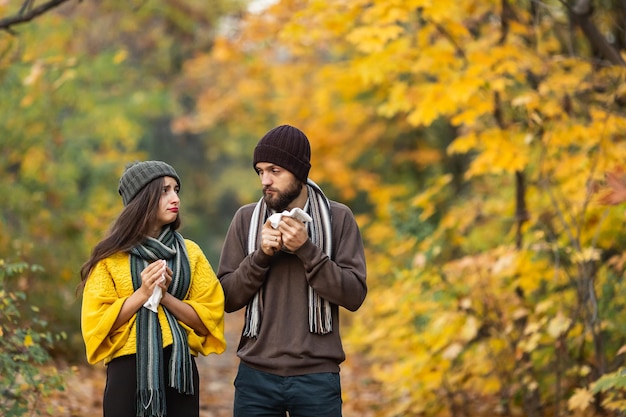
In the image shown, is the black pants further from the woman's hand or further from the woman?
the woman's hand

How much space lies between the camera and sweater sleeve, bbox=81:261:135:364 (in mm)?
3135

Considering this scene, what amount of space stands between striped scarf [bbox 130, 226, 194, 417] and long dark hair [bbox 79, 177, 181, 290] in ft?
0.15

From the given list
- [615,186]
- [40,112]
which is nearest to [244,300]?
[615,186]

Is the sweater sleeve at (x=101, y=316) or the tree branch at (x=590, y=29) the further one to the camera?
the tree branch at (x=590, y=29)

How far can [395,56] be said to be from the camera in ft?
22.0

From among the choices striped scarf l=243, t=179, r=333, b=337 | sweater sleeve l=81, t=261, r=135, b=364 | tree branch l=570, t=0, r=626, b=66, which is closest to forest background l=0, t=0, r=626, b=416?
tree branch l=570, t=0, r=626, b=66

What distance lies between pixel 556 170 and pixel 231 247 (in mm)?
3754

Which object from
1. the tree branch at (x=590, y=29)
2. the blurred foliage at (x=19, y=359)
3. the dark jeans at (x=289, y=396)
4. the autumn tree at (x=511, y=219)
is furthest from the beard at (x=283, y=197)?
the tree branch at (x=590, y=29)

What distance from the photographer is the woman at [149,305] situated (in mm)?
3152

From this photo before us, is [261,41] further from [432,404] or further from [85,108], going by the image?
[432,404]

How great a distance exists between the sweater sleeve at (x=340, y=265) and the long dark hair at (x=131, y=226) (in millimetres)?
624

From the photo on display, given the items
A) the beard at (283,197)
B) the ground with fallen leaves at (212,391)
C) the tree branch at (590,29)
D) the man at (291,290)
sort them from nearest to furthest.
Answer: the man at (291,290)
the beard at (283,197)
the tree branch at (590,29)
the ground with fallen leaves at (212,391)

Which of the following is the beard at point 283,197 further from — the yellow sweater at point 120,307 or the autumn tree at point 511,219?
the autumn tree at point 511,219

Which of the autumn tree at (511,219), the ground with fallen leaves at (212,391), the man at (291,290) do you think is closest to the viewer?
the man at (291,290)
